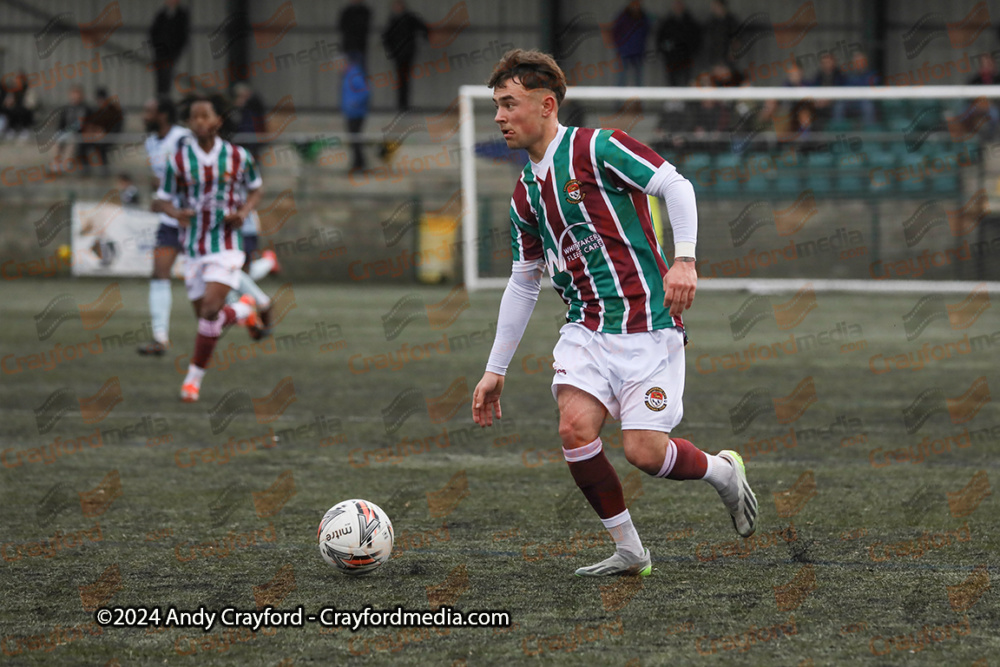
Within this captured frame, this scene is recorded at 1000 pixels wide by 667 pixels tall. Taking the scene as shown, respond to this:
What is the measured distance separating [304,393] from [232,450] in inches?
82.9

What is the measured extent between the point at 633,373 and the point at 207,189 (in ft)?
18.5

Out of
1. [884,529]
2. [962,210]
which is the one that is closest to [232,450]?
[884,529]

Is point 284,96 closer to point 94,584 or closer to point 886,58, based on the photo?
point 886,58

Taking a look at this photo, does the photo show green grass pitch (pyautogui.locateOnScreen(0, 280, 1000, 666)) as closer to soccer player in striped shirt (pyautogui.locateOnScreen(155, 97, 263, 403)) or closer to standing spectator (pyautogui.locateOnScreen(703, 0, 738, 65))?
soccer player in striped shirt (pyautogui.locateOnScreen(155, 97, 263, 403))

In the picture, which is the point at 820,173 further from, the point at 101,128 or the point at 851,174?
the point at 101,128

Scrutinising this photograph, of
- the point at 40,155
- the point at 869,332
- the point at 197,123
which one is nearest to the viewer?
the point at 197,123

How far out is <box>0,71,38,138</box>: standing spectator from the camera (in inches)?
827

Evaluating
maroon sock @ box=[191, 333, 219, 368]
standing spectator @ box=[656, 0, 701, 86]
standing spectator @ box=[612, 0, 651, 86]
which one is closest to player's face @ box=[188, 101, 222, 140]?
maroon sock @ box=[191, 333, 219, 368]

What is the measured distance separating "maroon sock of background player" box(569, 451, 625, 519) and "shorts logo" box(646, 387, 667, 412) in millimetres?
235

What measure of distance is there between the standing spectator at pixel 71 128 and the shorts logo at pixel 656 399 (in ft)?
57.6

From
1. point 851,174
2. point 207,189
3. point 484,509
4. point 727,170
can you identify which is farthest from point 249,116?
point 484,509

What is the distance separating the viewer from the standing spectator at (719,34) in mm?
20641

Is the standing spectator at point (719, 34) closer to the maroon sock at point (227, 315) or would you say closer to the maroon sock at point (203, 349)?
the maroon sock at point (227, 315)

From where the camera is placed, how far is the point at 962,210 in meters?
17.3
